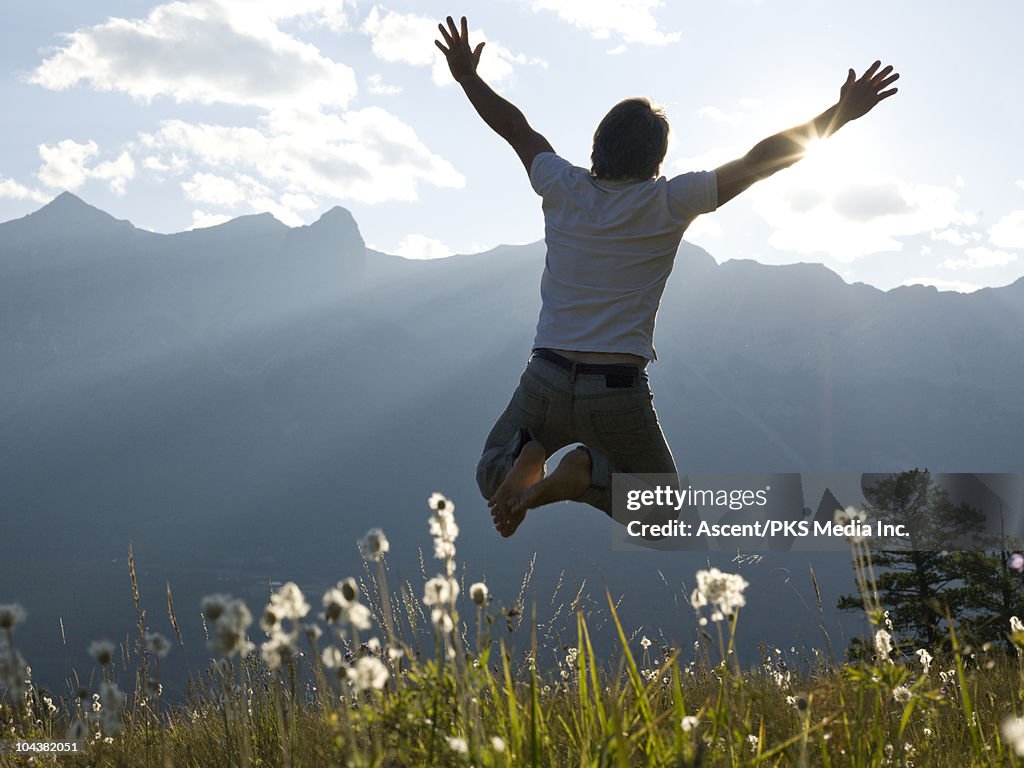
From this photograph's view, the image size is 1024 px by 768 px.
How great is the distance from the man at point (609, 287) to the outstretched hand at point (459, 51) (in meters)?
0.99

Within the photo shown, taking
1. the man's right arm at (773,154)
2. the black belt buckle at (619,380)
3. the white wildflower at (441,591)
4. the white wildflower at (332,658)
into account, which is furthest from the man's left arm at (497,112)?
the white wildflower at (332,658)

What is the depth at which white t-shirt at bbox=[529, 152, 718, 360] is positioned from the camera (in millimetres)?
4316

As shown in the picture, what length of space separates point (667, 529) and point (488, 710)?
2286mm

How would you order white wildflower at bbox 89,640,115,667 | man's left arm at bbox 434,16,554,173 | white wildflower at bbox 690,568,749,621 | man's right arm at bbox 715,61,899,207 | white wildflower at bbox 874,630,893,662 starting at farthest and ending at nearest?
man's left arm at bbox 434,16,554,173 < man's right arm at bbox 715,61,899,207 < white wildflower at bbox 874,630,893,662 < white wildflower at bbox 89,640,115,667 < white wildflower at bbox 690,568,749,621

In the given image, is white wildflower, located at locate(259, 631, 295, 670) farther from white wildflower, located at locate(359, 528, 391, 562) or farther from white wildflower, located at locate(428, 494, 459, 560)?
white wildflower, located at locate(428, 494, 459, 560)

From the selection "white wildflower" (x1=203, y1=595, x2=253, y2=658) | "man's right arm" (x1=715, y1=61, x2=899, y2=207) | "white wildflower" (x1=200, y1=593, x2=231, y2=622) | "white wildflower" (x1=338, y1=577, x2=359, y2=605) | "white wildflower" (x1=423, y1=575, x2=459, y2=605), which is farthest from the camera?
"man's right arm" (x1=715, y1=61, x2=899, y2=207)

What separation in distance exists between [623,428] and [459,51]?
2.59 metres

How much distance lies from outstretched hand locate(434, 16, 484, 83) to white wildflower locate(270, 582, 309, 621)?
13.3 feet

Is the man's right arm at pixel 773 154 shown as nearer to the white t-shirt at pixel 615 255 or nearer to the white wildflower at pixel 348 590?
the white t-shirt at pixel 615 255

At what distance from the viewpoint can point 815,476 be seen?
20.0 meters

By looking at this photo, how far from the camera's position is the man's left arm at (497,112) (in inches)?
200

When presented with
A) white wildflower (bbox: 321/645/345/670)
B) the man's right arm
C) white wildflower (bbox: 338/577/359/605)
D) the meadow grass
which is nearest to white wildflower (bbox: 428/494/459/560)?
the meadow grass

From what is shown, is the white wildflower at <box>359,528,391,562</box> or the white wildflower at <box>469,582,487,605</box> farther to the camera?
the white wildflower at <box>469,582,487,605</box>

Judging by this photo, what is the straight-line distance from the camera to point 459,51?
527 cm
